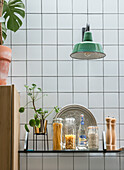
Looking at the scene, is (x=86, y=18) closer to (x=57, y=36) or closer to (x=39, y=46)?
(x=57, y=36)

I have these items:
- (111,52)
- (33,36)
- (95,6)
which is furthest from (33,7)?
(111,52)

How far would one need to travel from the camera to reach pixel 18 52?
8.45 feet

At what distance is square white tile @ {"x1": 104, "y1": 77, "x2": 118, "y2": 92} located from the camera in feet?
8.35

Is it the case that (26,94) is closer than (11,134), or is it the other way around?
(11,134)

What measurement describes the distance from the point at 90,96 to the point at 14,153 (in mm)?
770

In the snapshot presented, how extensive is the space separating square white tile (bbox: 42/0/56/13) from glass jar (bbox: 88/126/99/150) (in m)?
1.00

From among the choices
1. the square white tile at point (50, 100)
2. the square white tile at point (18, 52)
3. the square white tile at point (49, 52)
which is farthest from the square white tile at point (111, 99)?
the square white tile at point (18, 52)

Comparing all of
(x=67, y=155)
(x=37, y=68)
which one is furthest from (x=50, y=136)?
(x=37, y=68)

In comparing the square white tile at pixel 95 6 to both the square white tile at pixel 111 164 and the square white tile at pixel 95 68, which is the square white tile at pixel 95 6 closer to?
the square white tile at pixel 95 68

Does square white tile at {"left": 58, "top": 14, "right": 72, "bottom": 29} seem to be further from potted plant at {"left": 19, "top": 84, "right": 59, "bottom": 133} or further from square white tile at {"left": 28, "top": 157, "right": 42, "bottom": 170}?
square white tile at {"left": 28, "top": 157, "right": 42, "bottom": 170}

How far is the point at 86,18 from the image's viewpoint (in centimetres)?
260

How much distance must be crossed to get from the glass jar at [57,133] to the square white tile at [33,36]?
674 millimetres

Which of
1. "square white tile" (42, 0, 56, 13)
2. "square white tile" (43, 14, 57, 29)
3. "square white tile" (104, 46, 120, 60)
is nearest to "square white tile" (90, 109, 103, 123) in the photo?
"square white tile" (104, 46, 120, 60)

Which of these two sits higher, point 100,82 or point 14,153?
point 100,82
